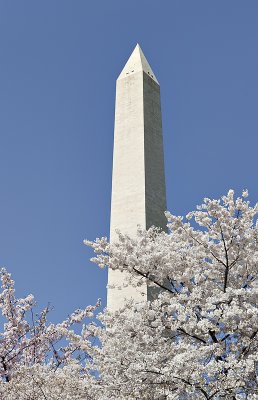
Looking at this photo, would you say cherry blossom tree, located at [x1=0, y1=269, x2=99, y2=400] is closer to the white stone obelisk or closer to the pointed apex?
the white stone obelisk

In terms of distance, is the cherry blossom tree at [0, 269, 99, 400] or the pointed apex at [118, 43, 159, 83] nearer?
the cherry blossom tree at [0, 269, 99, 400]

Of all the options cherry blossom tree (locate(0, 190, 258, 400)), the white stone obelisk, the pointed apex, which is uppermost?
the pointed apex

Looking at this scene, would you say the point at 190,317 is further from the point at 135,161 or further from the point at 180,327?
the point at 135,161

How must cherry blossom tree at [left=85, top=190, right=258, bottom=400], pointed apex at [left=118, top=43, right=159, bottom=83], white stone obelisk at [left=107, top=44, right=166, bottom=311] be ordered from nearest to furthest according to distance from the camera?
cherry blossom tree at [left=85, top=190, right=258, bottom=400] < white stone obelisk at [left=107, top=44, right=166, bottom=311] < pointed apex at [left=118, top=43, right=159, bottom=83]

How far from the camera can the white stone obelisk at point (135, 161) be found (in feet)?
51.7

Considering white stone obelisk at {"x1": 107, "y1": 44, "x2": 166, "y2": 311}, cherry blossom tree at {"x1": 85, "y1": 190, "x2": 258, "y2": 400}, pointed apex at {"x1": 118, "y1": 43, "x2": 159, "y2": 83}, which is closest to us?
cherry blossom tree at {"x1": 85, "y1": 190, "x2": 258, "y2": 400}

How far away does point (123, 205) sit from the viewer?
53.7 ft

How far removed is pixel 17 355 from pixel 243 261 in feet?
24.9

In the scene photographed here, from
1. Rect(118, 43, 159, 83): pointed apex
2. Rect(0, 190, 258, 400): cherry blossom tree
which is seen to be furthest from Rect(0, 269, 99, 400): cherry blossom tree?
Rect(118, 43, 159, 83): pointed apex

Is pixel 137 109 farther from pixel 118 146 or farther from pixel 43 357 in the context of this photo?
pixel 43 357

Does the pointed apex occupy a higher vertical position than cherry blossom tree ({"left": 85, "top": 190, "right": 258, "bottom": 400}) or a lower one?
higher

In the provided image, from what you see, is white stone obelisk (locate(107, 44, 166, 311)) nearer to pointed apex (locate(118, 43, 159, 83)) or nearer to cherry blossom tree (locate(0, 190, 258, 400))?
pointed apex (locate(118, 43, 159, 83))

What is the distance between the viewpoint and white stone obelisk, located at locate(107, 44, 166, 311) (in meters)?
15.8

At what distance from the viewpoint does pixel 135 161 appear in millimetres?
16922
